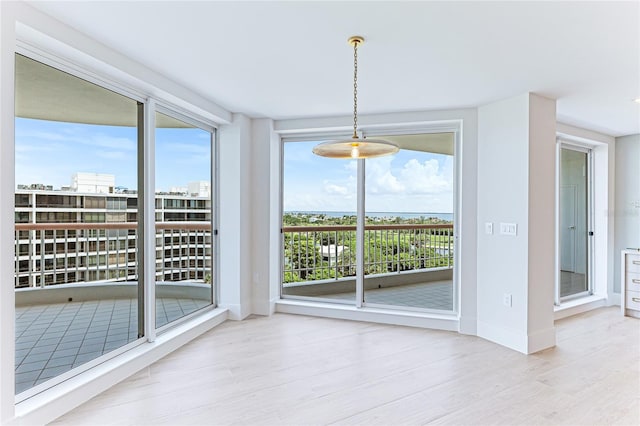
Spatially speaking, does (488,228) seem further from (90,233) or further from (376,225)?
(90,233)

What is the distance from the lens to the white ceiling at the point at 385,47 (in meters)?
1.92

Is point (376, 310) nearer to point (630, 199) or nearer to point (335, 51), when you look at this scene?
point (335, 51)

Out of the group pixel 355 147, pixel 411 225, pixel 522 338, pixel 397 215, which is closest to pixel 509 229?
pixel 522 338

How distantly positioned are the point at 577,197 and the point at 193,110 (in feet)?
16.6

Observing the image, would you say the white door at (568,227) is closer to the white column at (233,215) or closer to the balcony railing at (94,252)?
the white column at (233,215)

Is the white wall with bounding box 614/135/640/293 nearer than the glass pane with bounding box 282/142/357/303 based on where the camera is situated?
No

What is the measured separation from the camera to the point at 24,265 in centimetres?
217

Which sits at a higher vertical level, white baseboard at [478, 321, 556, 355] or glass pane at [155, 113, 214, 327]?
glass pane at [155, 113, 214, 327]

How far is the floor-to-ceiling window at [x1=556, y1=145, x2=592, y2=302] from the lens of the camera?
4742 mm

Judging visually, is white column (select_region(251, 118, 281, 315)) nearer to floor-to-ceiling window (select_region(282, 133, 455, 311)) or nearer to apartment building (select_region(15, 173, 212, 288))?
floor-to-ceiling window (select_region(282, 133, 455, 311))

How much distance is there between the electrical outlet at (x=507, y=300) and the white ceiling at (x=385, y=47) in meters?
1.91

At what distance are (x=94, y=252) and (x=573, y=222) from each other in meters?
5.62

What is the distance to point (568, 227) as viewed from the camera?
4.82 meters

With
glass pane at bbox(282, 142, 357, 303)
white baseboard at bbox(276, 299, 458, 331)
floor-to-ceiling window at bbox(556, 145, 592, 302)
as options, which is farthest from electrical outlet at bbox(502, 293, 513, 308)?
floor-to-ceiling window at bbox(556, 145, 592, 302)
